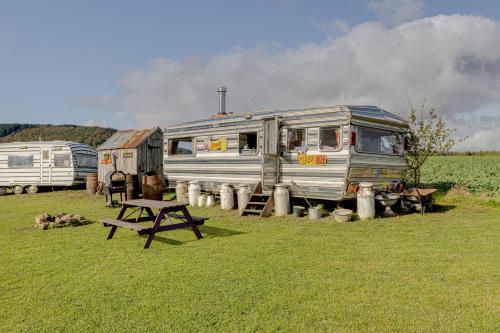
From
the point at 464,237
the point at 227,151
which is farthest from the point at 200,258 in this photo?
the point at 227,151

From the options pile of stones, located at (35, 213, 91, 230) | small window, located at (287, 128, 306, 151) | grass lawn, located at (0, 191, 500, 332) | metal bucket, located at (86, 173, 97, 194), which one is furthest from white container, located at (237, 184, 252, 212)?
metal bucket, located at (86, 173, 97, 194)

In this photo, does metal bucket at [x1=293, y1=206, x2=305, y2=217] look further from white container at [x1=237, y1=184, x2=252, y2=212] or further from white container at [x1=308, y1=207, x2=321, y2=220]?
white container at [x1=237, y1=184, x2=252, y2=212]

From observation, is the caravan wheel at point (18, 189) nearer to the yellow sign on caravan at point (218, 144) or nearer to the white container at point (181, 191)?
the white container at point (181, 191)

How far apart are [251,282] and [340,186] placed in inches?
262

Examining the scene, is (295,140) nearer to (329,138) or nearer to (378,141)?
(329,138)

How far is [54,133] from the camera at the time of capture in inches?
2923

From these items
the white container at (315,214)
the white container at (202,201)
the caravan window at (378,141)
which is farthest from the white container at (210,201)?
the caravan window at (378,141)

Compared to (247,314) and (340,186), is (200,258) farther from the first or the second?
(340,186)

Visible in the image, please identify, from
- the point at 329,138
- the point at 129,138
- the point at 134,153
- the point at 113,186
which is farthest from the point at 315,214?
the point at 129,138

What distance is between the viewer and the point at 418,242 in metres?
7.99

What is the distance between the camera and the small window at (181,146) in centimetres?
1648

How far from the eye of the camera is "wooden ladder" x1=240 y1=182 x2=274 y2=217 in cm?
1218

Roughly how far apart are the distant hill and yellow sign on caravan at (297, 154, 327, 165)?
204 feet

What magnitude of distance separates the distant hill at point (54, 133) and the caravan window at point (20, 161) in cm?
4655
